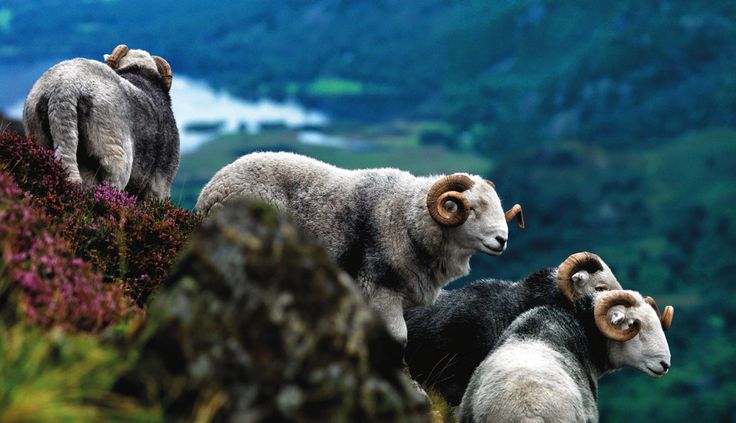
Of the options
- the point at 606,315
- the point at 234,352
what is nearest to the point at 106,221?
the point at 234,352

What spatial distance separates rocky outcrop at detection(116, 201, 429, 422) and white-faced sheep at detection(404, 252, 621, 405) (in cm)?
844

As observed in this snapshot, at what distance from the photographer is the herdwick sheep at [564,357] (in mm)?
11047

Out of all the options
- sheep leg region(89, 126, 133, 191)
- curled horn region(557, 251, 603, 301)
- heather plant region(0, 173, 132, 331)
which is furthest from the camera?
curled horn region(557, 251, 603, 301)

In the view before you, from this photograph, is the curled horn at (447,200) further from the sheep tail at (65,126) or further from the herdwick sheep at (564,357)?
the sheep tail at (65,126)

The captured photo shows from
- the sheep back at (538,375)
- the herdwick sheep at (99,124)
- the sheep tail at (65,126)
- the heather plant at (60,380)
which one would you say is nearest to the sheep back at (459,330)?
the sheep back at (538,375)

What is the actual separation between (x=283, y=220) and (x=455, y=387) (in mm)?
8951

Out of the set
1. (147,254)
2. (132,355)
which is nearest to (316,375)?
(132,355)

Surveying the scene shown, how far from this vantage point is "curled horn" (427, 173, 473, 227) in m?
12.3

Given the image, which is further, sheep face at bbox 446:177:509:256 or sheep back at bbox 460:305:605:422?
sheep face at bbox 446:177:509:256

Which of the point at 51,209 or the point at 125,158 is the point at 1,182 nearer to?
the point at 51,209

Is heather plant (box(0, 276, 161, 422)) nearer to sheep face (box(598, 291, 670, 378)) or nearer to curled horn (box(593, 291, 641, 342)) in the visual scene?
curled horn (box(593, 291, 641, 342))

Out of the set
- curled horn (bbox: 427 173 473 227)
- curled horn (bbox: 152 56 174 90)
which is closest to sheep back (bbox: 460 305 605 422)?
curled horn (bbox: 427 173 473 227)

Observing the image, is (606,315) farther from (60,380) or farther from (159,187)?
(60,380)

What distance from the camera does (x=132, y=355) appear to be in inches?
220
